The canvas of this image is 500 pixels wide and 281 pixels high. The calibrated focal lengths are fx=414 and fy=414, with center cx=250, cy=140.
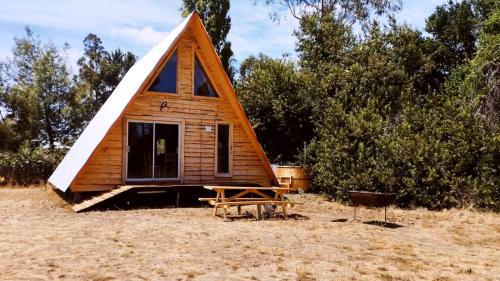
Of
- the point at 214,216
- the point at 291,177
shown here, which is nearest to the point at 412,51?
the point at 291,177

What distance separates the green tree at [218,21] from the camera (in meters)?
32.1

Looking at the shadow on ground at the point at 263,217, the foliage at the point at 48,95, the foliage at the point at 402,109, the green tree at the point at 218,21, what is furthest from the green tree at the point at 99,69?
the shadow on ground at the point at 263,217

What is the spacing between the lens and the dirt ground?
586 cm

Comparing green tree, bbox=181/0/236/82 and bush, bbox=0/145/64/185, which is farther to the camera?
green tree, bbox=181/0/236/82

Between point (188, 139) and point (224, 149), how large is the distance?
1.46 m

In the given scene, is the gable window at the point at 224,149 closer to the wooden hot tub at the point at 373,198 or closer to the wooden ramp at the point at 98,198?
the wooden ramp at the point at 98,198

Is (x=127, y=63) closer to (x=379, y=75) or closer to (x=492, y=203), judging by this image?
(x=379, y=75)

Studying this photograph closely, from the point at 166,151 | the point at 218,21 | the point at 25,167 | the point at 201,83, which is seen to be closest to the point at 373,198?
the point at 166,151

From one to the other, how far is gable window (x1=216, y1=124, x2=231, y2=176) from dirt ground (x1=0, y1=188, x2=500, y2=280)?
10.0 feet

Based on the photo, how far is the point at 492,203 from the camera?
41.0ft

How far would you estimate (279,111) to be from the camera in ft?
67.0

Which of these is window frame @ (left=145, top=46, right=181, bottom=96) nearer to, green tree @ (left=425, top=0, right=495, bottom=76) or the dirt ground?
the dirt ground

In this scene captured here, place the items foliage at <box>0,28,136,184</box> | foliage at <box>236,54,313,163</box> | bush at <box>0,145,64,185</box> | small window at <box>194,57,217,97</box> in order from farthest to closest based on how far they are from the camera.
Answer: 1. foliage at <box>0,28,136,184</box>
2. bush at <box>0,145,64,185</box>
3. foliage at <box>236,54,313,163</box>
4. small window at <box>194,57,217,97</box>

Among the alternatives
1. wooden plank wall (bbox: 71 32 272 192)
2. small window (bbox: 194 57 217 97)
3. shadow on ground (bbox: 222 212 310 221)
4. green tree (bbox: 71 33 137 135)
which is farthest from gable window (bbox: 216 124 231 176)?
green tree (bbox: 71 33 137 135)
